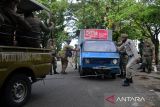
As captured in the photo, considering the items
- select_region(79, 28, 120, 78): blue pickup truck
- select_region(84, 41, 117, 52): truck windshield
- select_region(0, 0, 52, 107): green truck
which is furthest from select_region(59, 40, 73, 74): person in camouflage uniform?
select_region(0, 0, 52, 107): green truck

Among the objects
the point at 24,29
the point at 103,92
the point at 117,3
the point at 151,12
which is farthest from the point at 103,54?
the point at 117,3

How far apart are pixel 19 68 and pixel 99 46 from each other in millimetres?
8031

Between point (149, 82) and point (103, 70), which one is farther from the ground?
point (103, 70)

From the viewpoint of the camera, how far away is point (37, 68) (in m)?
8.52

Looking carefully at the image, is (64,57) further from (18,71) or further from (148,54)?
(18,71)

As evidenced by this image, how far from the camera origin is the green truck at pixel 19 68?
7.04 meters

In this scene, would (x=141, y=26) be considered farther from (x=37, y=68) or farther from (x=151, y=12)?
(x=37, y=68)

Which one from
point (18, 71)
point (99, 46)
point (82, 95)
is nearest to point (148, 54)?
point (99, 46)

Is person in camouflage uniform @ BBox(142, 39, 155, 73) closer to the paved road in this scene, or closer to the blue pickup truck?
the blue pickup truck

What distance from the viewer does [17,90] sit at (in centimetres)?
769

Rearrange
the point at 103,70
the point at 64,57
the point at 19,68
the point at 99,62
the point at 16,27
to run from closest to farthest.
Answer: the point at 19,68 → the point at 16,27 → the point at 103,70 → the point at 99,62 → the point at 64,57

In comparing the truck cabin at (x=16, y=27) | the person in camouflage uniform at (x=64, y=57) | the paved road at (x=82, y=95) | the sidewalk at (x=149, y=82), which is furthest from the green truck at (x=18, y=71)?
the person in camouflage uniform at (x=64, y=57)

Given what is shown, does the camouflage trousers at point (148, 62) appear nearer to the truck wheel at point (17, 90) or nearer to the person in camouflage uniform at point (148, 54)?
the person in camouflage uniform at point (148, 54)

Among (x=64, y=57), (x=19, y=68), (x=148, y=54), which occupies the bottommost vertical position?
(x=19, y=68)
